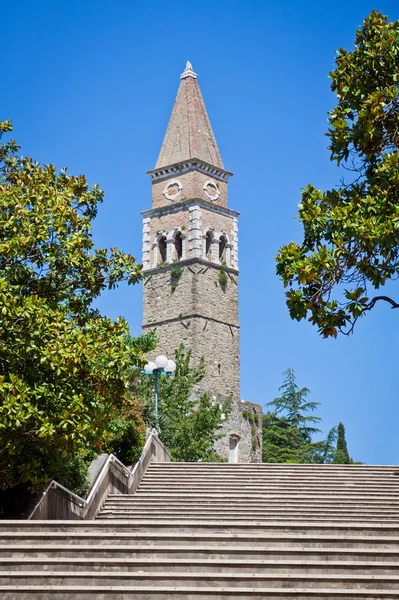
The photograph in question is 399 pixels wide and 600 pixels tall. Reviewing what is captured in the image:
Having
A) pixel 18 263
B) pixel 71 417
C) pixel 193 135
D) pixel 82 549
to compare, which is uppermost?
pixel 193 135

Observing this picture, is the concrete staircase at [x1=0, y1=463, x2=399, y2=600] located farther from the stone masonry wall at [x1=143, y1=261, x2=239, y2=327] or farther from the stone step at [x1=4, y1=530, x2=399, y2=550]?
the stone masonry wall at [x1=143, y1=261, x2=239, y2=327]

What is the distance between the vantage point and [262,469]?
56.9ft

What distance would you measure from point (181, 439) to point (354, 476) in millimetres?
12389

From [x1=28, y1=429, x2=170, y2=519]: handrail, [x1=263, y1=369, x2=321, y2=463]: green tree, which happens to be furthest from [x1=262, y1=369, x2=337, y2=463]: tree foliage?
[x1=28, y1=429, x2=170, y2=519]: handrail

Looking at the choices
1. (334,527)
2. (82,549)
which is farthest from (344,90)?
(82,549)

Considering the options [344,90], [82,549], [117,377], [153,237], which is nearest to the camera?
[82,549]

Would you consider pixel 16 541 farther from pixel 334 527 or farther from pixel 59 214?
pixel 59 214

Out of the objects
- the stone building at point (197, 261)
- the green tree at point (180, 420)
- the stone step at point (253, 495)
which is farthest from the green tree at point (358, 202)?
the stone building at point (197, 261)

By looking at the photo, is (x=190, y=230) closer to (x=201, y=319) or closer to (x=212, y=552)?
(x=201, y=319)

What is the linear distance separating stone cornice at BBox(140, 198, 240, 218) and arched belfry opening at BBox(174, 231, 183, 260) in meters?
1.63

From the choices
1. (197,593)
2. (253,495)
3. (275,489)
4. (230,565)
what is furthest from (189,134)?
(197,593)

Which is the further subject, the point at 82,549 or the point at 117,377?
the point at 117,377

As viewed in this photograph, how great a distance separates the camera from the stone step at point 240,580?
9.37 metres

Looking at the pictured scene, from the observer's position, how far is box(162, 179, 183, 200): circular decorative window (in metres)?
57.7
